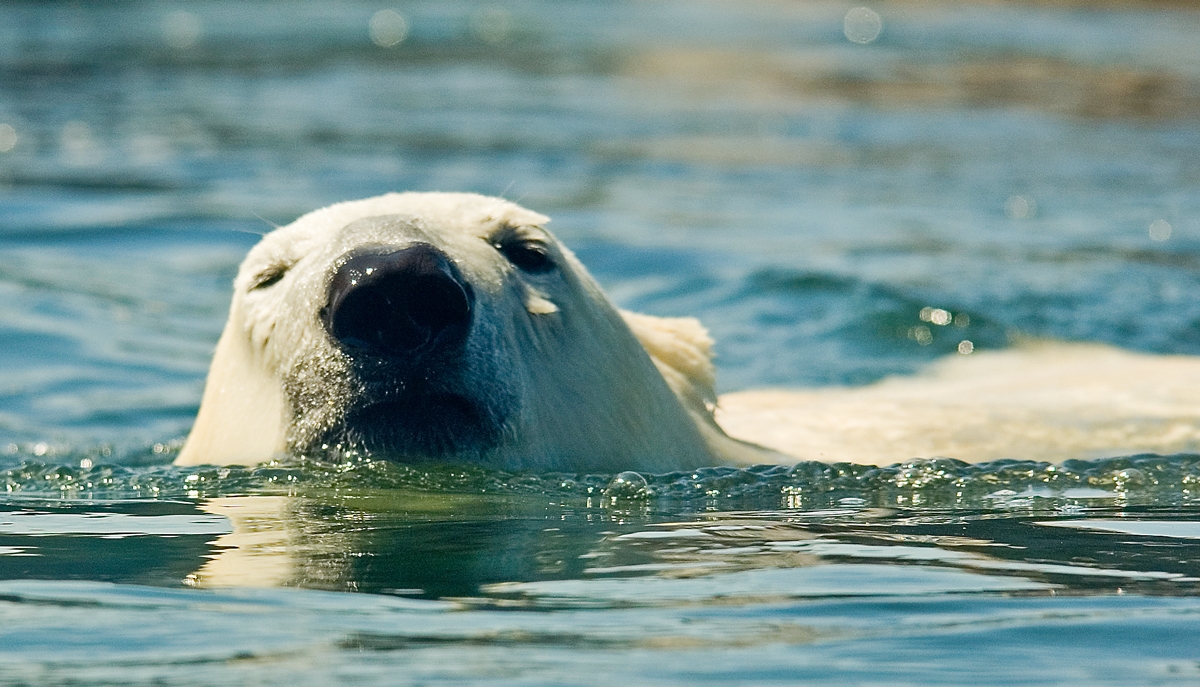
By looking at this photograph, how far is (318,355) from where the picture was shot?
374 centimetres

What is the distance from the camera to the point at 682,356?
5109mm

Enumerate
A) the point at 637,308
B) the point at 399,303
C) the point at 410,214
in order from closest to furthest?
the point at 399,303, the point at 410,214, the point at 637,308

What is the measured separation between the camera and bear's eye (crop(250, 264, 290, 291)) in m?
4.23

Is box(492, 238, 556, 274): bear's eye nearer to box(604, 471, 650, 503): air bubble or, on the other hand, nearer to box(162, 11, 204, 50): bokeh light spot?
A: box(604, 471, 650, 503): air bubble

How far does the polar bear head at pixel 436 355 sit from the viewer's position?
3.63 meters

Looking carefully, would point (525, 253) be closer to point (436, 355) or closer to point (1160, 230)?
point (436, 355)

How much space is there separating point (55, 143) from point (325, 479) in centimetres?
1198

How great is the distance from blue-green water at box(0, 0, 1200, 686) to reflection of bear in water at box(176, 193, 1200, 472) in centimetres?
13

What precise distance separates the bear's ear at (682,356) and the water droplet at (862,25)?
20.6m

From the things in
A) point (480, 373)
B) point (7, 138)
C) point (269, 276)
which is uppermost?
point (7, 138)

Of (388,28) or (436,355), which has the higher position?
(388,28)

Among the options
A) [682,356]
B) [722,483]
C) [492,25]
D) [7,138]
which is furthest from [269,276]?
[492,25]

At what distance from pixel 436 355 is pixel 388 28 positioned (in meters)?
25.0

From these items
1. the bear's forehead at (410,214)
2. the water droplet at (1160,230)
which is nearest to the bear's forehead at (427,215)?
the bear's forehead at (410,214)
